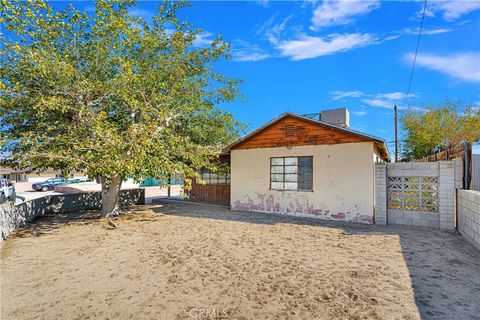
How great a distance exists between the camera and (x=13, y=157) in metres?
7.68

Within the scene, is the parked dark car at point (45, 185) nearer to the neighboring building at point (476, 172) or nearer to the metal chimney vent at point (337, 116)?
the metal chimney vent at point (337, 116)

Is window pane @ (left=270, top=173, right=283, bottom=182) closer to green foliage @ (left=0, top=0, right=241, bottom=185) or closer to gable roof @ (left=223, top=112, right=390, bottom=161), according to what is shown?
gable roof @ (left=223, top=112, right=390, bottom=161)

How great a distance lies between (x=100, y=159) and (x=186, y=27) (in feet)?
19.9

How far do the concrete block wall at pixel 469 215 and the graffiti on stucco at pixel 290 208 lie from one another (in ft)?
7.37

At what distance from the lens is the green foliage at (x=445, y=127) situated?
18172mm

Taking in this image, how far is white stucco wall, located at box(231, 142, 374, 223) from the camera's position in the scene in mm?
8211

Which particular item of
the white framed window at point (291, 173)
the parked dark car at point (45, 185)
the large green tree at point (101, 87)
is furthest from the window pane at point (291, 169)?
the parked dark car at point (45, 185)

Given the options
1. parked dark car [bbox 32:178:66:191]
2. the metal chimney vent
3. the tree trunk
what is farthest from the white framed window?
parked dark car [bbox 32:178:66:191]

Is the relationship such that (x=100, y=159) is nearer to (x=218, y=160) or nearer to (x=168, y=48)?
(x=168, y=48)

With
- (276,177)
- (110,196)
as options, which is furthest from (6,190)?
(276,177)

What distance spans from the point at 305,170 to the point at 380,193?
259 centimetres

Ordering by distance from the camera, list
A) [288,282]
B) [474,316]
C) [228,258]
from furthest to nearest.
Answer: [228,258] → [288,282] → [474,316]

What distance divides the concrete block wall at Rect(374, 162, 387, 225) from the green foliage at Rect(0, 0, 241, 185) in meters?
6.28

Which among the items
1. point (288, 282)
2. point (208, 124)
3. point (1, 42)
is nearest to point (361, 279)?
point (288, 282)
